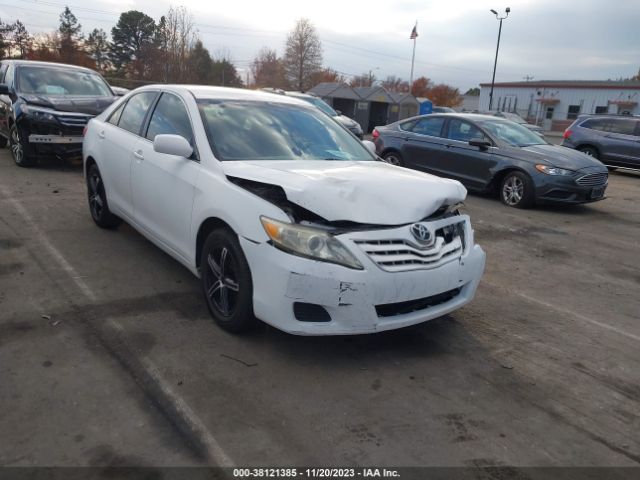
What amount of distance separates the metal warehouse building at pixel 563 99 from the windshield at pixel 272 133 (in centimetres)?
5451

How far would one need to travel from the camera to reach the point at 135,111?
16.0 feet

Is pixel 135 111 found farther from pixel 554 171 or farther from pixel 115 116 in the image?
pixel 554 171

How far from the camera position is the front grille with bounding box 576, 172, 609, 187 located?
8188 millimetres

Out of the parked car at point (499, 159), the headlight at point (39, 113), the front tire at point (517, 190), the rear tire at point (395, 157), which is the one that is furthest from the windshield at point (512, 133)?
the headlight at point (39, 113)

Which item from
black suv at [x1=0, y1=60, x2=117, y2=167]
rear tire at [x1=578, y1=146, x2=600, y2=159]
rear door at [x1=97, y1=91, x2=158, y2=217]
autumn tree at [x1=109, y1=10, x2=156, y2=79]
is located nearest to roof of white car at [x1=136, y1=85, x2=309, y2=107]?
rear door at [x1=97, y1=91, x2=158, y2=217]

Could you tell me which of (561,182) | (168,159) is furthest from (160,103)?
(561,182)

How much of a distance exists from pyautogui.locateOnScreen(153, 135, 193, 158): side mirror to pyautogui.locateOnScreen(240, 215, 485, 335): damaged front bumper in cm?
Answer: 101

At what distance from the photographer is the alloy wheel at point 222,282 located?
3.29 metres

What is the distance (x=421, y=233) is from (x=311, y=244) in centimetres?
70

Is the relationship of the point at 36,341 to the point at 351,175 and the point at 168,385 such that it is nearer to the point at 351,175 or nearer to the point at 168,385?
the point at 168,385

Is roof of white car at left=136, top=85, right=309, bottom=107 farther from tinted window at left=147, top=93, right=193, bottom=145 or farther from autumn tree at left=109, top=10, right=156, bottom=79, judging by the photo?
autumn tree at left=109, top=10, right=156, bottom=79

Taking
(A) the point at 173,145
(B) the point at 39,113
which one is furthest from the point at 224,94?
(B) the point at 39,113

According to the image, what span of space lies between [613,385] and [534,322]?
931 mm

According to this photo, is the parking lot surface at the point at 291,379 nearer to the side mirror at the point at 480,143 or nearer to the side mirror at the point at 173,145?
the side mirror at the point at 173,145
